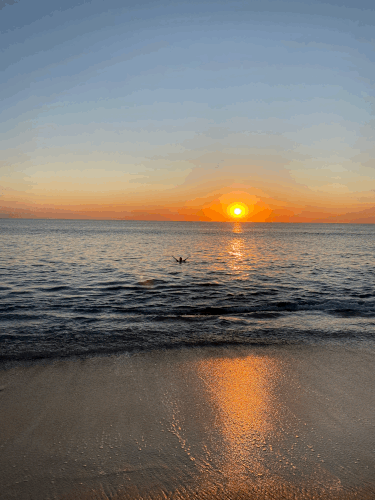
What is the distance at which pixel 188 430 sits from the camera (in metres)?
4.86

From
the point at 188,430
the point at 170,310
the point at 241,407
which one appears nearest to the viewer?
the point at 188,430

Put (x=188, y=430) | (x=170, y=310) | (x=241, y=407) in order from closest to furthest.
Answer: (x=188, y=430) < (x=241, y=407) < (x=170, y=310)

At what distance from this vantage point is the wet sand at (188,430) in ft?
12.6

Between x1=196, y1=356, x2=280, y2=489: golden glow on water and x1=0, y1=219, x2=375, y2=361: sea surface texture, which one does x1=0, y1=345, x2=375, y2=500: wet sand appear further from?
x1=0, y1=219, x2=375, y2=361: sea surface texture

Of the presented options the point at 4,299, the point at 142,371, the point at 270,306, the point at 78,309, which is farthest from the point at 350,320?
the point at 4,299

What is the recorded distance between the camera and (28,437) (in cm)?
466

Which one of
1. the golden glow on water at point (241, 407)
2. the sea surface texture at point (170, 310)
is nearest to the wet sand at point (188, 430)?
the golden glow on water at point (241, 407)

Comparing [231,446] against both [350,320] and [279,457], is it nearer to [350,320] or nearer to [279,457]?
[279,457]

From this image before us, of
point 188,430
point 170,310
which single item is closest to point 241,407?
point 188,430

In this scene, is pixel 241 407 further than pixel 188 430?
Yes

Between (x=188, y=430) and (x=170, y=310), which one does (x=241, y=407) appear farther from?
(x=170, y=310)

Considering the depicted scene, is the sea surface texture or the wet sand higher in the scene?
the wet sand

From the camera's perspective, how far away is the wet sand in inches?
151

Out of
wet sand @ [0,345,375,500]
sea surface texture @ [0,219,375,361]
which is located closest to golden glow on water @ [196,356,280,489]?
wet sand @ [0,345,375,500]
